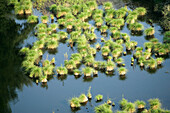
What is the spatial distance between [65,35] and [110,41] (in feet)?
13.1

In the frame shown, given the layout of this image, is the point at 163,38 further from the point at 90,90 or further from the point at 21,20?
the point at 21,20

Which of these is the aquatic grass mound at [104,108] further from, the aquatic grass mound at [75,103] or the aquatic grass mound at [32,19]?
the aquatic grass mound at [32,19]

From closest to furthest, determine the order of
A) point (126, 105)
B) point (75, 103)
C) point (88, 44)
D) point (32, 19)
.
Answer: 1. point (126, 105)
2. point (75, 103)
3. point (88, 44)
4. point (32, 19)

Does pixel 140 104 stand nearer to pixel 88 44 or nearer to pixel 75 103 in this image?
pixel 75 103

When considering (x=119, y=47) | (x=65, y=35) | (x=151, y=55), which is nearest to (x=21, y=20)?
(x=65, y=35)

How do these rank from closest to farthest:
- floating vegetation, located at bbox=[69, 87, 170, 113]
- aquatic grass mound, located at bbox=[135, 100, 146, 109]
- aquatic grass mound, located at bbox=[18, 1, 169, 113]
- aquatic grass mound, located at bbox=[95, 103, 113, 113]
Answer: aquatic grass mound, located at bbox=[95, 103, 113, 113] < floating vegetation, located at bbox=[69, 87, 170, 113] < aquatic grass mound, located at bbox=[135, 100, 146, 109] < aquatic grass mound, located at bbox=[18, 1, 169, 113]

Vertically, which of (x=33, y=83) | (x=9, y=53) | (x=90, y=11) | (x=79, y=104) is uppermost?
(x=90, y=11)

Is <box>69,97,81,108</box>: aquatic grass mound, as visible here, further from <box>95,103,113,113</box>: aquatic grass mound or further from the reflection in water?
the reflection in water

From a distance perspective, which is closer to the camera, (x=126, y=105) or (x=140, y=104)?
(x=126, y=105)

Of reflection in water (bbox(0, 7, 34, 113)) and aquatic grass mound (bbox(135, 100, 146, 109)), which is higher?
reflection in water (bbox(0, 7, 34, 113))

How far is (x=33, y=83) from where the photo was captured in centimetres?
2302

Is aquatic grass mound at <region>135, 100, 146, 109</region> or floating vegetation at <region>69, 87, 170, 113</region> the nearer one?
floating vegetation at <region>69, 87, 170, 113</region>

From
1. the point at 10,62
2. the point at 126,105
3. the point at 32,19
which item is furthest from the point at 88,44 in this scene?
the point at 126,105

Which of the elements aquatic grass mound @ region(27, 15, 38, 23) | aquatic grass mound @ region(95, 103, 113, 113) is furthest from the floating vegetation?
aquatic grass mound @ region(27, 15, 38, 23)
